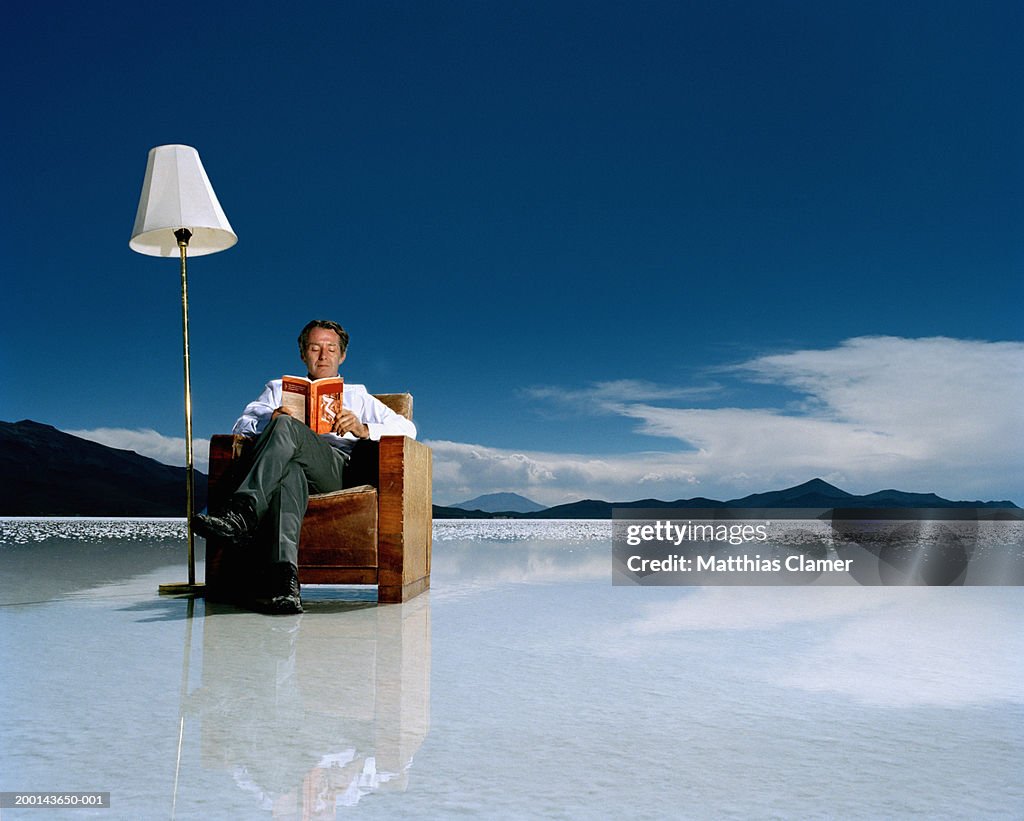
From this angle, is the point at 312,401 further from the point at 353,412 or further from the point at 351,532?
the point at 351,532

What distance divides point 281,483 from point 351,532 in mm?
370

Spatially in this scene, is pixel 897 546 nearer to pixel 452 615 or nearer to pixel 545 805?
pixel 452 615

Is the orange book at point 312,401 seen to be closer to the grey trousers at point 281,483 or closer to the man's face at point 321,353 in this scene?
the grey trousers at point 281,483

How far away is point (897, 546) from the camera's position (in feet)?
22.8

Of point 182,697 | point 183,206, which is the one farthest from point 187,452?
point 182,697

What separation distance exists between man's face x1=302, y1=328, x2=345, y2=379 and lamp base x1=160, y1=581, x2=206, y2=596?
1056 millimetres

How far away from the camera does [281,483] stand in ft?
10.5

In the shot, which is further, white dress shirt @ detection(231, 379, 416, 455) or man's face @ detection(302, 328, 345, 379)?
man's face @ detection(302, 328, 345, 379)

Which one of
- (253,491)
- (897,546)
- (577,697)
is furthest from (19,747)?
(897,546)

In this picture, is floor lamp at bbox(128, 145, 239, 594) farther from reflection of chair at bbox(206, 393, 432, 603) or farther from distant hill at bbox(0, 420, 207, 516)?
distant hill at bbox(0, 420, 207, 516)

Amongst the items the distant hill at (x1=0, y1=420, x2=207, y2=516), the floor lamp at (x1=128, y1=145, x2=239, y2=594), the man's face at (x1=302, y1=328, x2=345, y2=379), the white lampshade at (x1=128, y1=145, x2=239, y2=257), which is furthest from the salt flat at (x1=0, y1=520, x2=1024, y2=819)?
the distant hill at (x1=0, y1=420, x2=207, y2=516)

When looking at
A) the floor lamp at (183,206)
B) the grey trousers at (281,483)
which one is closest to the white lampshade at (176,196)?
the floor lamp at (183,206)

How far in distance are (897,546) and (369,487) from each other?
5123mm

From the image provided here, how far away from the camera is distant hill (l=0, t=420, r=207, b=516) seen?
96.8 ft
